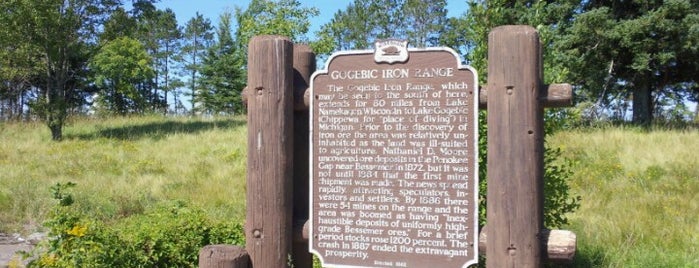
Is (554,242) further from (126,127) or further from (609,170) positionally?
(126,127)

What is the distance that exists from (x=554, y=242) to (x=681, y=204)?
598cm

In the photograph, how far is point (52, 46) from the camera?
21.7 metres

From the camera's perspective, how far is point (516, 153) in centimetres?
342

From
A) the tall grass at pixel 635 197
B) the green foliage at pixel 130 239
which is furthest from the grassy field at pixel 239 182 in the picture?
the green foliage at pixel 130 239

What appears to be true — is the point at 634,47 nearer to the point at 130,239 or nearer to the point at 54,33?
the point at 130,239

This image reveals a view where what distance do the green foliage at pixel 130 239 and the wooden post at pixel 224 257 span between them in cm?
136

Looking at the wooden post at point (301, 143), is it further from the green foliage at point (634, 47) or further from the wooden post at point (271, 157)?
the green foliage at point (634, 47)

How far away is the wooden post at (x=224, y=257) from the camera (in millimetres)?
3805

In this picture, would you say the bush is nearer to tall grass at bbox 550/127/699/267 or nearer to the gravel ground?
tall grass at bbox 550/127/699/267

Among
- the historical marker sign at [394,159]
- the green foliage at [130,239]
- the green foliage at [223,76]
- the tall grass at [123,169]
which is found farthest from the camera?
the green foliage at [223,76]

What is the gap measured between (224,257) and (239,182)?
8115 millimetres

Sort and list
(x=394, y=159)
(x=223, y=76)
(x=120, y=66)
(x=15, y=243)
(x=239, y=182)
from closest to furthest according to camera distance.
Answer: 1. (x=394, y=159)
2. (x=15, y=243)
3. (x=239, y=182)
4. (x=120, y=66)
5. (x=223, y=76)

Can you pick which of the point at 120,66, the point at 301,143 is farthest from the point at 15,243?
the point at 120,66

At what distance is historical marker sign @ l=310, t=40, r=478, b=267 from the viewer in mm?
3537
